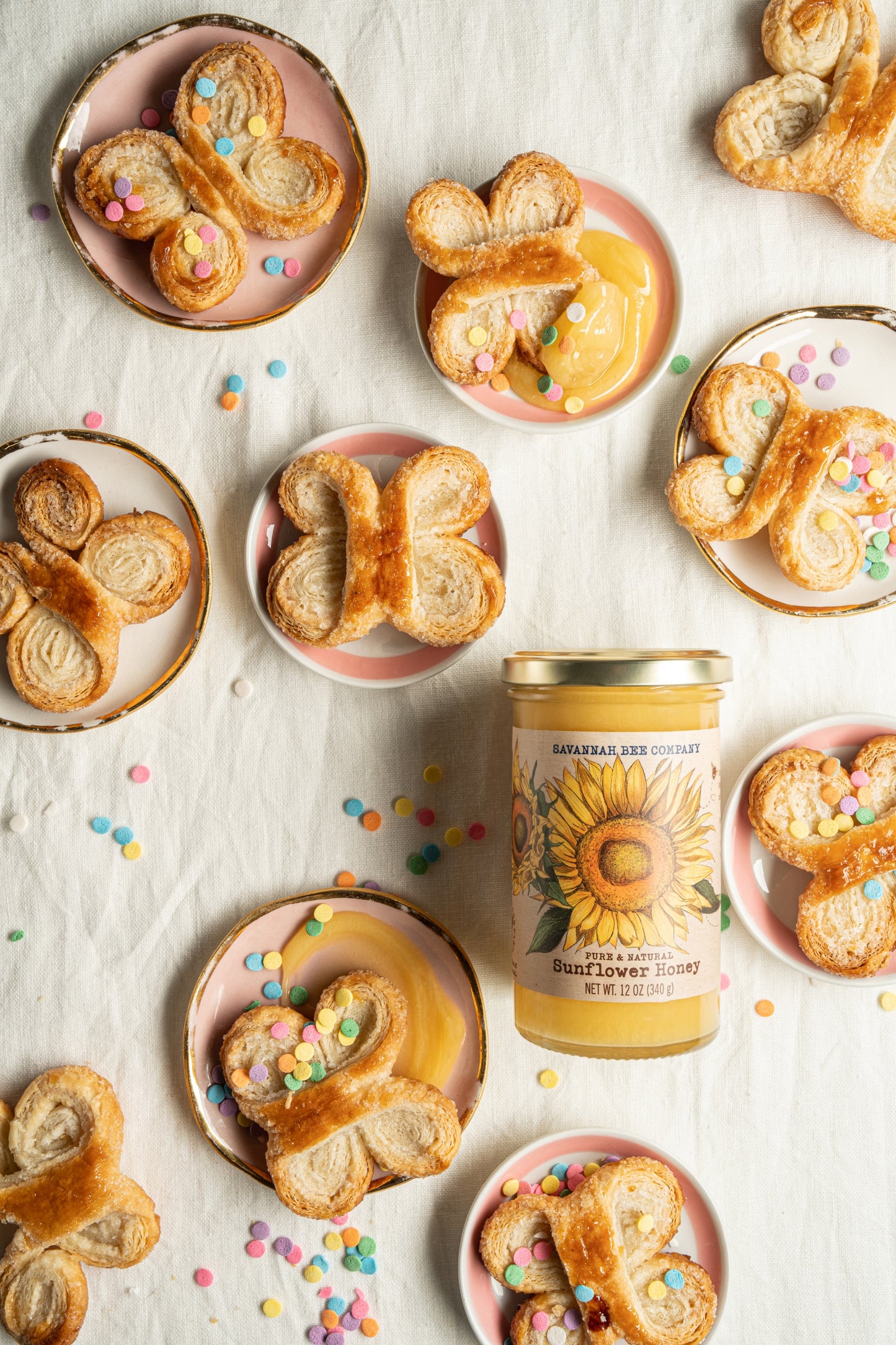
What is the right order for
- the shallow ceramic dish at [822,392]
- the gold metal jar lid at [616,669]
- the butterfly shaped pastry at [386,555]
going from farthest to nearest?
1. the shallow ceramic dish at [822,392]
2. the butterfly shaped pastry at [386,555]
3. the gold metal jar lid at [616,669]

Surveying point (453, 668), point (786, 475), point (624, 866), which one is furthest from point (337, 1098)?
point (786, 475)

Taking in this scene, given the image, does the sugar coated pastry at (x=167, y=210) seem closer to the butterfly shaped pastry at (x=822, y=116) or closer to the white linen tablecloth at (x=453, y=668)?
the white linen tablecloth at (x=453, y=668)

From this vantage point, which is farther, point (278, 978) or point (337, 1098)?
point (278, 978)

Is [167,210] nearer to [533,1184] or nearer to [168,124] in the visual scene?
[168,124]

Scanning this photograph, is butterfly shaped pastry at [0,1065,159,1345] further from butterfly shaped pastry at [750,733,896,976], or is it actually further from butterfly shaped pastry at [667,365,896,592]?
butterfly shaped pastry at [667,365,896,592]

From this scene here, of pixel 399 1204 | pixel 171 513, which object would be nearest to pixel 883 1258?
pixel 399 1204

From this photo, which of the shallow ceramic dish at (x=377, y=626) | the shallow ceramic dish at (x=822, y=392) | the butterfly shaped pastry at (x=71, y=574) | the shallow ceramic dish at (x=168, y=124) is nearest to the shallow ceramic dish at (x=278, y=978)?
the shallow ceramic dish at (x=377, y=626)

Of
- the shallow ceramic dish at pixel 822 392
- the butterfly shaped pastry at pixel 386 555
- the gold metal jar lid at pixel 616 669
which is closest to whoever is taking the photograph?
the gold metal jar lid at pixel 616 669

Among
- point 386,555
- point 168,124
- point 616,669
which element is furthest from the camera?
point 168,124
